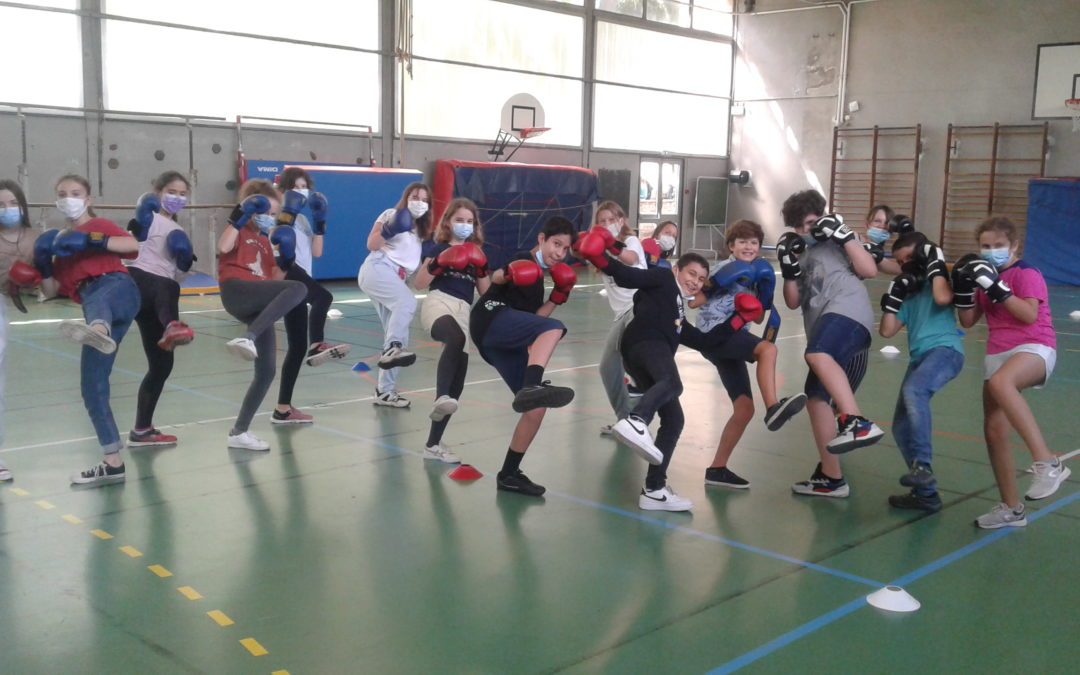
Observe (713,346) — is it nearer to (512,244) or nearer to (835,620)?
(835,620)

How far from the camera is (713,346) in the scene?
5336 millimetres

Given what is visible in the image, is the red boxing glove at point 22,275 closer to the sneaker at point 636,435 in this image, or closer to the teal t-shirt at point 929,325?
the sneaker at point 636,435

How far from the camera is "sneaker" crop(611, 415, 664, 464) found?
15.1ft

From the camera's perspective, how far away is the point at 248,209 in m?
5.95

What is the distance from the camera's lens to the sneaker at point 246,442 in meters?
6.06

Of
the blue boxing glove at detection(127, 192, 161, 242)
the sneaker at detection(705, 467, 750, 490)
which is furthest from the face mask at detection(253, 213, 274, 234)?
the sneaker at detection(705, 467, 750, 490)

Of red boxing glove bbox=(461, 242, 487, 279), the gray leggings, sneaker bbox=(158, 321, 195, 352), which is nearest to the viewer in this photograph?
sneaker bbox=(158, 321, 195, 352)

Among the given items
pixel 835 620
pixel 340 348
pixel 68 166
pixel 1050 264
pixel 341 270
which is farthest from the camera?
pixel 1050 264

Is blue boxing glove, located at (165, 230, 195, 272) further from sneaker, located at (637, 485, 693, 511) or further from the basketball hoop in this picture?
the basketball hoop

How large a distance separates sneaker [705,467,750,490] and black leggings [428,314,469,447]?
5.05 ft

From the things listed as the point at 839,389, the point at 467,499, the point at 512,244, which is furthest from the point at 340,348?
the point at 512,244

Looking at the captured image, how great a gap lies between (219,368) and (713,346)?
17.6 ft

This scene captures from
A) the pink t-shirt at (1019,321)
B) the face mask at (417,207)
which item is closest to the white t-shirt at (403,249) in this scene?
the face mask at (417,207)

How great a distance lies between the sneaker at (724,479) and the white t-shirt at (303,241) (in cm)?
359
